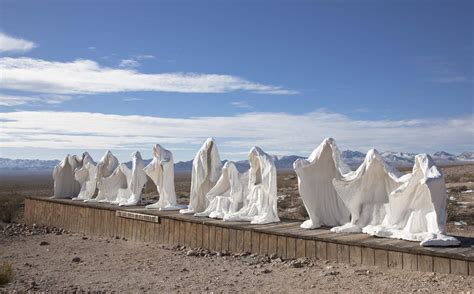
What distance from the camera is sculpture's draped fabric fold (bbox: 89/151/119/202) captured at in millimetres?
17859

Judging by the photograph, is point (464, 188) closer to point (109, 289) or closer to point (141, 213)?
point (141, 213)

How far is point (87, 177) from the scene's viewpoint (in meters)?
19.4

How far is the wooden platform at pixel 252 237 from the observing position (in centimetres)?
839

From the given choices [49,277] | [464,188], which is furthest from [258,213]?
[464,188]

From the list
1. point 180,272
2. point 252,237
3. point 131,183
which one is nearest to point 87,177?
point 131,183

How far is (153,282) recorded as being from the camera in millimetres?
9477

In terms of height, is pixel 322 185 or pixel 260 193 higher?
pixel 322 185

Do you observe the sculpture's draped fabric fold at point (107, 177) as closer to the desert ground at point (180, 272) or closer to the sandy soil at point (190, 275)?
the desert ground at point (180, 272)

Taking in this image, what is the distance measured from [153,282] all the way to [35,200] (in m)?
11.9

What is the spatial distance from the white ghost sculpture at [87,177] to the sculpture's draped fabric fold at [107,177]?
35 centimetres

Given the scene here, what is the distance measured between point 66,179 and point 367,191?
13736mm

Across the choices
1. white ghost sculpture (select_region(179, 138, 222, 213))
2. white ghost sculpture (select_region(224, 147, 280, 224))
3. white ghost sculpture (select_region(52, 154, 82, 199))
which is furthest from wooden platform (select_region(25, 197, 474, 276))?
white ghost sculpture (select_region(52, 154, 82, 199))

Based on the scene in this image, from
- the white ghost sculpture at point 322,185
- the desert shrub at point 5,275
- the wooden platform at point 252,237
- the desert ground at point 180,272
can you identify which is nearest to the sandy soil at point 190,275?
the desert ground at point 180,272

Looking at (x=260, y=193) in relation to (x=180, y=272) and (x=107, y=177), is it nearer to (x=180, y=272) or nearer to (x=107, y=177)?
(x=180, y=272)
